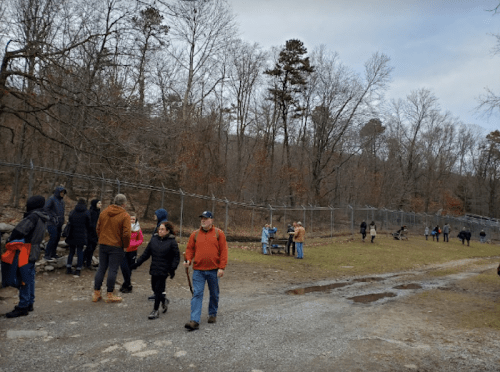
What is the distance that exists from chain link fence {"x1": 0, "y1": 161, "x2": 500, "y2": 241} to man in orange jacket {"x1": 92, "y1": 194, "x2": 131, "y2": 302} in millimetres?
5628

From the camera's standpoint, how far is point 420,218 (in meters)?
38.7

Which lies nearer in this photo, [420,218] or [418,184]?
[420,218]

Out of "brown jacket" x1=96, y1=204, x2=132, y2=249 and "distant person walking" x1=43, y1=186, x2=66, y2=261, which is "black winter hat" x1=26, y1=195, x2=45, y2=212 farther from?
"distant person walking" x1=43, y1=186, x2=66, y2=261

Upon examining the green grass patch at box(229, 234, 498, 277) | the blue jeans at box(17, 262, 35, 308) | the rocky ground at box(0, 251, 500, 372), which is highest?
the blue jeans at box(17, 262, 35, 308)

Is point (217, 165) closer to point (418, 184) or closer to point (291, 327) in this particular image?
point (291, 327)

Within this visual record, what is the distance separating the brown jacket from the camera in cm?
681

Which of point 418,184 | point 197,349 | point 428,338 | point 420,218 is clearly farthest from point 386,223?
point 197,349

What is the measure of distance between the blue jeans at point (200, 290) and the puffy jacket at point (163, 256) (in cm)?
51

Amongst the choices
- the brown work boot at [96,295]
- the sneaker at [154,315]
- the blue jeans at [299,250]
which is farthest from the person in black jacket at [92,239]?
the blue jeans at [299,250]

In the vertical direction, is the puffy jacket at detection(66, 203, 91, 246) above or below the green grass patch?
above

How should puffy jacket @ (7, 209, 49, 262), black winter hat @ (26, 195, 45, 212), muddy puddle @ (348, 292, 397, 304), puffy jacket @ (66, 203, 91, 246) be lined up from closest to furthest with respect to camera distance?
puffy jacket @ (7, 209, 49, 262)
black winter hat @ (26, 195, 45, 212)
muddy puddle @ (348, 292, 397, 304)
puffy jacket @ (66, 203, 91, 246)

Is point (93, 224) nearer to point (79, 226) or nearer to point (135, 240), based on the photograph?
point (79, 226)

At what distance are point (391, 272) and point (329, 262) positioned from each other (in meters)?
2.59

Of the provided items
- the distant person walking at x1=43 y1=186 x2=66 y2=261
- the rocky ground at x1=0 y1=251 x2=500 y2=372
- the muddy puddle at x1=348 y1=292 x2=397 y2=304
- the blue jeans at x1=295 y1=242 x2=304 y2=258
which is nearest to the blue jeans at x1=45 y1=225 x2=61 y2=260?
the distant person walking at x1=43 y1=186 x2=66 y2=261
